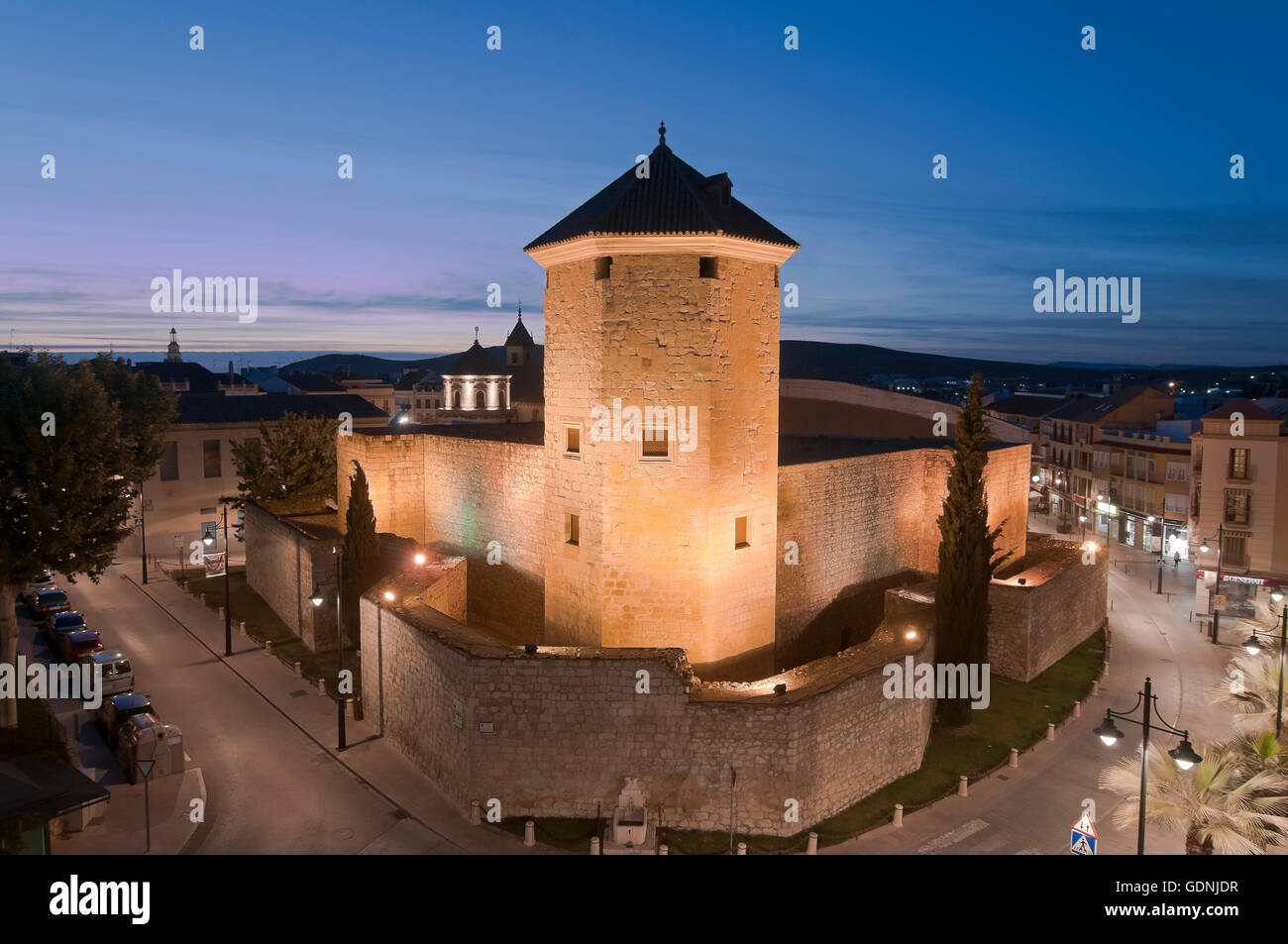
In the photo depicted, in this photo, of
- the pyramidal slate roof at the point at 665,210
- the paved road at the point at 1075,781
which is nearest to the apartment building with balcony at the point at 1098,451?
the paved road at the point at 1075,781

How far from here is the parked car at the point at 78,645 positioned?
21.4m

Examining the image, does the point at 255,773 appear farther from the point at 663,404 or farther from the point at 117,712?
the point at 663,404

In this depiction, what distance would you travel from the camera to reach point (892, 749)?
50.7 ft

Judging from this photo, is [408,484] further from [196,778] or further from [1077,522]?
[1077,522]

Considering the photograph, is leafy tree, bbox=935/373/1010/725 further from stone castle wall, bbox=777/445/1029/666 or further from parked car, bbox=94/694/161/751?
parked car, bbox=94/694/161/751

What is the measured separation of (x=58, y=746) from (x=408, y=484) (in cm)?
1129

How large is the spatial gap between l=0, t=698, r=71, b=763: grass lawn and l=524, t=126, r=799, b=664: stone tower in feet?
31.6

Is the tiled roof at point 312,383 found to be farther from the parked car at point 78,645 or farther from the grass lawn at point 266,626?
the parked car at point 78,645

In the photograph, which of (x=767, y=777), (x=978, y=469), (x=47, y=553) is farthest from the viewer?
(x=978, y=469)

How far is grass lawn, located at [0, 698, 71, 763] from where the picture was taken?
1441cm

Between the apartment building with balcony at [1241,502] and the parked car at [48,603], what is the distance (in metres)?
39.5

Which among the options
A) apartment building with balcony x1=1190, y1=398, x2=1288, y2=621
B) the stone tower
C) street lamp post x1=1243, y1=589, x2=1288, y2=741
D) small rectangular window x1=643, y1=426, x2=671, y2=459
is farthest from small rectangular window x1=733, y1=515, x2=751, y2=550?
apartment building with balcony x1=1190, y1=398, x2=1288, y2=621

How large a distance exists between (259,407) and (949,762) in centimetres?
3719

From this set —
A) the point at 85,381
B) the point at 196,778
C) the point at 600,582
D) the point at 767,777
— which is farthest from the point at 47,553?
the point at 767,777
